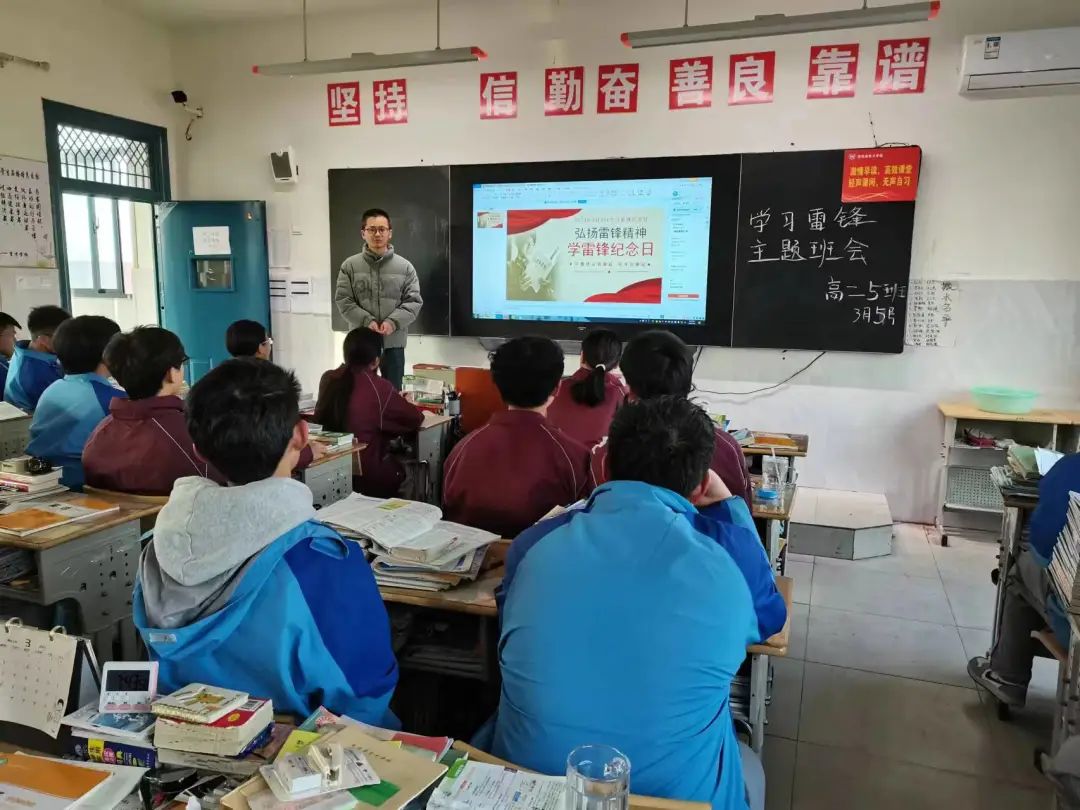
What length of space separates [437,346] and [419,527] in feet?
13.2

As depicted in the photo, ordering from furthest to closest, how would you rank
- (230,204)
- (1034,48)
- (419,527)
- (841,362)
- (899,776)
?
1. (230,204)
2. (841,362)
3. (1034,48)
4. (899,776)
5. (419,527)

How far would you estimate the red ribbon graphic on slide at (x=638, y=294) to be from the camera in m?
5.22

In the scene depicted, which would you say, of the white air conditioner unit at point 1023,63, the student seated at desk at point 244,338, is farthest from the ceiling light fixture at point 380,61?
the white air conditioner unit at point 1023,63

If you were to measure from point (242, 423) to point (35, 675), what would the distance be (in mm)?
512

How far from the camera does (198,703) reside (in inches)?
44.3

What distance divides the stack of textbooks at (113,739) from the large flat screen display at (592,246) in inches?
175

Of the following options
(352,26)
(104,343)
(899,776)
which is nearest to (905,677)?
(899,776)

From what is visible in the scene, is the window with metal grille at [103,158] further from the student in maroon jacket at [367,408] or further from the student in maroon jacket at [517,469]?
the student in maroon jacket at [517,469]

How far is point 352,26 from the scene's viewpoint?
222 inches

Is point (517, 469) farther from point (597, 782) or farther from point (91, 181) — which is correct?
point (91, 181)

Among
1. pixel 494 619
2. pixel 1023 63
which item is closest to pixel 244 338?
pixel 494 619

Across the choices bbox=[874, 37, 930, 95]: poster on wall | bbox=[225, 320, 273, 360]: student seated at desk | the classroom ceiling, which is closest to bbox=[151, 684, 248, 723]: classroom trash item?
bbox=[225, 320, 273, 360]: student seated at desk

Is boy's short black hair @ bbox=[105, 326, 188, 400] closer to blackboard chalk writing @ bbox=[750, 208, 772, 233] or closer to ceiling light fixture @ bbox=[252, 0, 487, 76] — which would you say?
ceiling light fixture @ bbox=[252, 0, 487, 76]

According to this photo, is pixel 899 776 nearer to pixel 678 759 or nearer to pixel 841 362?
pixel 678 759
